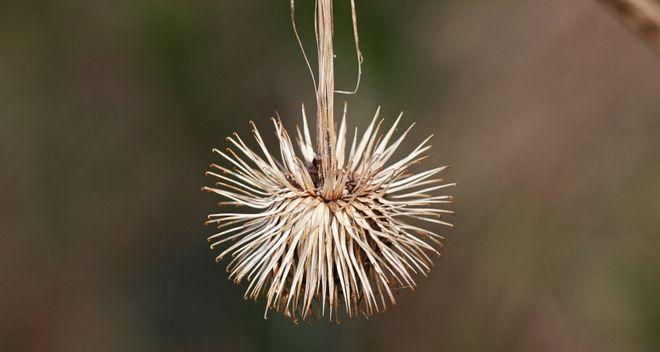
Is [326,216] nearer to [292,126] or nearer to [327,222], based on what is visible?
[327,222]

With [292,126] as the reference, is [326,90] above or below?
below

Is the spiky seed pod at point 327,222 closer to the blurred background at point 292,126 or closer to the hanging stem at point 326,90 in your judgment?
the hanging stem at point 326,90
